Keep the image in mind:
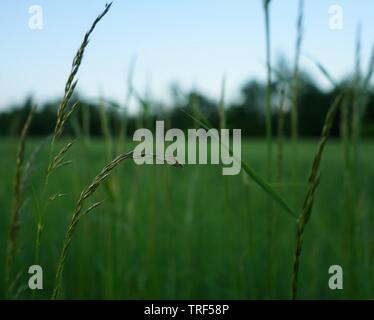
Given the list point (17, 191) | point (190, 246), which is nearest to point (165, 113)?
point (190, 246)

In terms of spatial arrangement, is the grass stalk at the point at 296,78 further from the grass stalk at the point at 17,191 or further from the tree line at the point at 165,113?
the grass stalk at the point at 17,191

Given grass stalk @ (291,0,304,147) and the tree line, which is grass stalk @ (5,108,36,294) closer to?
the tree line

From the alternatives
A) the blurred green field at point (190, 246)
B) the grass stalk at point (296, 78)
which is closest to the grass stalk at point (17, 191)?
the blurred green field at point (190, 246)

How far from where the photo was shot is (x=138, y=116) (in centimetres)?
135

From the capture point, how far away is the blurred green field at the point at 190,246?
98 cm

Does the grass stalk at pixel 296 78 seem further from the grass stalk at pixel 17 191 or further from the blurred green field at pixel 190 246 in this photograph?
the grass stalk at pixel 17 191

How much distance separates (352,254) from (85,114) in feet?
2.79

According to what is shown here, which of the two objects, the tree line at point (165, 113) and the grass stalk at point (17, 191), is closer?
the grass stalk at point (17, 191)

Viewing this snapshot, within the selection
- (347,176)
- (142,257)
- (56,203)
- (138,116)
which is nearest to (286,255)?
(142,257)

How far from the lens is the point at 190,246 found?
156 centimetres

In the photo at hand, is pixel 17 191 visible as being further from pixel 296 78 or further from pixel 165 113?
pixel 165 113

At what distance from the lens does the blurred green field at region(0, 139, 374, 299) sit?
98 centimetres

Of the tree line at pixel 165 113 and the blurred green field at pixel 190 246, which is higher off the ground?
the tree line at pixel 165 113
